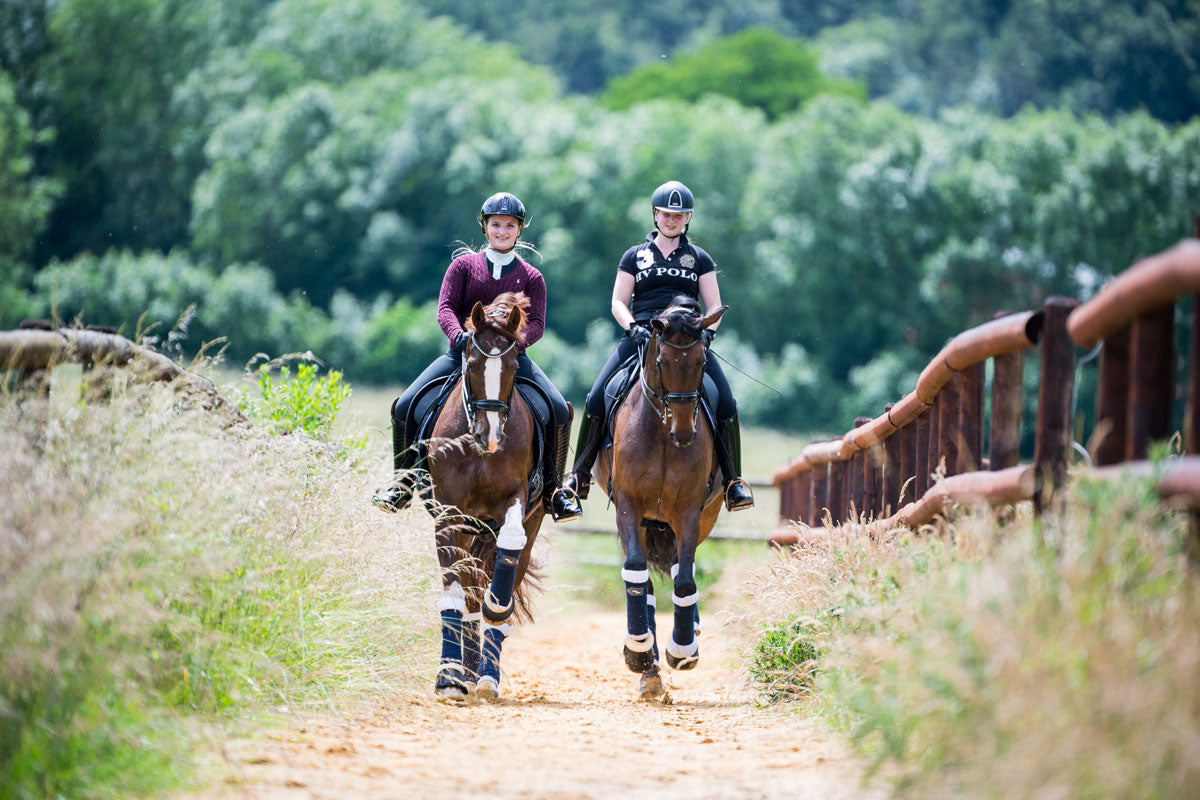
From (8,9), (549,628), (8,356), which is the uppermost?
(8,9)

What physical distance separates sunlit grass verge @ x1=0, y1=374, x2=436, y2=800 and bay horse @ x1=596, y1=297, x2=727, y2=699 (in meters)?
1.45

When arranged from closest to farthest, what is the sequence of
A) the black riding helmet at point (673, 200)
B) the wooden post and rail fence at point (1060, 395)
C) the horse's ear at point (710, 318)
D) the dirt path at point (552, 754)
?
the wooden post and rail fence at point (1060, 395)
the dirt path at point (552, 754)
the horse's ear at point (710, 318)
the black riding helmet at point (673, 200)

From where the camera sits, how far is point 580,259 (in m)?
46.1

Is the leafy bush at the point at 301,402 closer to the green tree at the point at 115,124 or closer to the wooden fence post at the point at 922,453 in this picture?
the wooden fence post at the point at 922,453

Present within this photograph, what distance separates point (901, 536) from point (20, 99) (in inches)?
1975

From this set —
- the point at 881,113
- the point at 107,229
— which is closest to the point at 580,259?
the point at 881,113

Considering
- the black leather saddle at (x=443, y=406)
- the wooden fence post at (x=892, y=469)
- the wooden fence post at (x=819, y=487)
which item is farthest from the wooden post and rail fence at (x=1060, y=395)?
the wooden fence post at (x=819, y=487)

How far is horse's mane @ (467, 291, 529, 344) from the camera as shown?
7992 millimetres

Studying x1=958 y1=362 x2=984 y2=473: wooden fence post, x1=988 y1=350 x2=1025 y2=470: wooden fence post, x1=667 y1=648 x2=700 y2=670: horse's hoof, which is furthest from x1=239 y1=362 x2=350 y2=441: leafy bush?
x1=988 y1=350 x2=1025 y2=470: wooden fence post

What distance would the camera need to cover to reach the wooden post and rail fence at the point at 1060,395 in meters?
4.07

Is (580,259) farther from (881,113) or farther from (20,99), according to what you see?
(20,99)

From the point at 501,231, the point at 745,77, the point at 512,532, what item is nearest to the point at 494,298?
the point at 501,231

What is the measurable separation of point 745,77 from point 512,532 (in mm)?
65069

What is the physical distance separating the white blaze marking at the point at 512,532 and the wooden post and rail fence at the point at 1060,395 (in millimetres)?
1690
